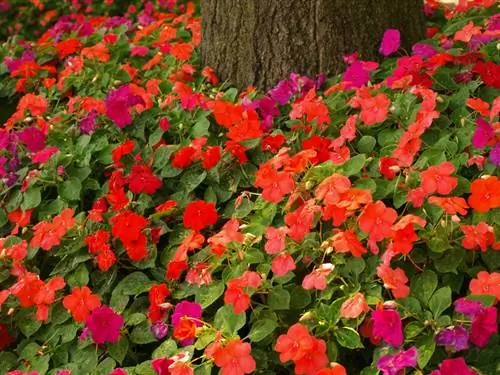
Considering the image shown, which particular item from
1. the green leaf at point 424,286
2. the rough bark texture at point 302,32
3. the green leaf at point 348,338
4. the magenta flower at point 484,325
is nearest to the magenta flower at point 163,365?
the green leaf at point 348,338

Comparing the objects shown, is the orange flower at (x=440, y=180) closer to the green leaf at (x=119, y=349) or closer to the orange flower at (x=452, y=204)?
the orange flower at (x=452, y=204)

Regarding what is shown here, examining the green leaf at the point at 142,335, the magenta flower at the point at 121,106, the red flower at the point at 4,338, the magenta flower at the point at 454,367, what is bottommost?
the red flower at the point at 4,338

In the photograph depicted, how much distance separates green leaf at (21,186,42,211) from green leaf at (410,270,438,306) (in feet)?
4.56

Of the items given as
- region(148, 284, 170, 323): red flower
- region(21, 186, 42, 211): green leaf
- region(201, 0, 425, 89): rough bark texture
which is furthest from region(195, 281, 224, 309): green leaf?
region(201, 0, 425, 89): rough bark texture

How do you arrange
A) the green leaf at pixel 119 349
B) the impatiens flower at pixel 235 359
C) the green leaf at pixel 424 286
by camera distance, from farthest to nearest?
the green leaf at pixel 119 349 → the green leaf at pixel 424 286 → the impatiens flower at pixel 235 359

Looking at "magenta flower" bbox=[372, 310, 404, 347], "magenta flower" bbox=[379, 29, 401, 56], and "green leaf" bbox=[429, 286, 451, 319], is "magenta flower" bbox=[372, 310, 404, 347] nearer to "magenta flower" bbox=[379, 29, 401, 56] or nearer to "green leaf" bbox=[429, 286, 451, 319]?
"green leaf" bbox=[429, 286, 451, 319]

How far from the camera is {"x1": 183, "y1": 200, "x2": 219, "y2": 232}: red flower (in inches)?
92.4

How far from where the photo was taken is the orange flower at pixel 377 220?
197 centimetres

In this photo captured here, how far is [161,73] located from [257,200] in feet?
4.08

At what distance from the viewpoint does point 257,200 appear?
94.0 inches

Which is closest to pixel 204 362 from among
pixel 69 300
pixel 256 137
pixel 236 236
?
pixel 236 236

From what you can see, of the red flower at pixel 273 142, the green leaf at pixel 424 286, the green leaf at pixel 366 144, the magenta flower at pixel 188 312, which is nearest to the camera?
the green leaf at pixel 424 286

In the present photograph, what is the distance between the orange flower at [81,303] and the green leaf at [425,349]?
947mm

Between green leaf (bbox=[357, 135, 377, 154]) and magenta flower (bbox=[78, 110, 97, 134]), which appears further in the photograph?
magenta flower (bbox=[78, 110, 97, 134])
